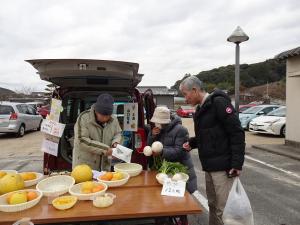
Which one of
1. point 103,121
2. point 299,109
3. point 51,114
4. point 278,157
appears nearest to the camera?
point 103,121

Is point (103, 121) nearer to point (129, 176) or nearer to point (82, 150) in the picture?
point (82, 150)

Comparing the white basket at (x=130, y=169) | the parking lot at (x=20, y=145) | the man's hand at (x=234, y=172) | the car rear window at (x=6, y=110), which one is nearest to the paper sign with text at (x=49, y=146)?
the white basket at (x=130, y=169)

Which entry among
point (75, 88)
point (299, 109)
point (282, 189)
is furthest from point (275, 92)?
point (75, 88)

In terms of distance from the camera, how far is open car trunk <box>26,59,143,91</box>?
3.41m

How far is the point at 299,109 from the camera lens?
36.9 feet

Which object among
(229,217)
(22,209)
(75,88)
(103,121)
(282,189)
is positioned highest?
(75,88)

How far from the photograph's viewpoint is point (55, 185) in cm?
302

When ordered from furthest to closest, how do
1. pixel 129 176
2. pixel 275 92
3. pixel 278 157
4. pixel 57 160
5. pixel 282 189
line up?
1. pixel 275 92
2. pixel 278 157
3. pixel 282 189
4. pixel 57 160
5. pixel 129 176

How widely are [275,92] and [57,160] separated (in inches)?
1791

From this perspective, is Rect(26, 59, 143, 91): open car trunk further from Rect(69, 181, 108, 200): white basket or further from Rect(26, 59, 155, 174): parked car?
Rect(69, 181, 108, 200): white basket

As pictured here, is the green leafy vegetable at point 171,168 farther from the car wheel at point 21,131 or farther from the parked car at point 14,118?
the car wheel at point 21,131

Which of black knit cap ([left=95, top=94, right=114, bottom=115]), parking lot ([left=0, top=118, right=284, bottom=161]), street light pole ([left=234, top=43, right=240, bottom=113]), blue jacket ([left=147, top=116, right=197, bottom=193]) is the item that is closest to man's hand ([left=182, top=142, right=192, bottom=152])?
blue jacket ([left=147, top=116, right=197, bottom=193])

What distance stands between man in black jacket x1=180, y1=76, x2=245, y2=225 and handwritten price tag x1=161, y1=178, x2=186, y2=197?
1.84 feet

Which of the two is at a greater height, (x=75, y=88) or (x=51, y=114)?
(x=75, y=88)
